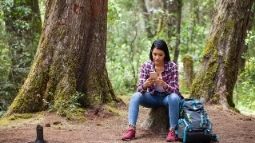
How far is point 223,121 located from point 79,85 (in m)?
2.96

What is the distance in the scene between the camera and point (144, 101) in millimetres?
7719

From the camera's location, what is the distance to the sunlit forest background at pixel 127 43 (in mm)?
11773

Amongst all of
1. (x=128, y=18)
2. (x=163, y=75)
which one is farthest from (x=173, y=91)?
(x=128, y=18)

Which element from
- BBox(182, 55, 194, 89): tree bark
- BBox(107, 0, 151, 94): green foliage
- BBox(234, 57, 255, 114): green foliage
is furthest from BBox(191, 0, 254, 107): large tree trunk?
BBox(182, 55, 194, 89): tree bark

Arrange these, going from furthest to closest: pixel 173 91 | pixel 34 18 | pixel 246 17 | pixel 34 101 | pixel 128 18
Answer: pixel 128 18
pixel 34 18
pixel 246 17
pixel 34 101
pixel 173 91

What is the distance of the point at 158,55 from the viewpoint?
303 inches

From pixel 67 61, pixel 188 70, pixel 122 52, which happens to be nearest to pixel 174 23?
pixel 122 52

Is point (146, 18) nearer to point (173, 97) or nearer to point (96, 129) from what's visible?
point (96, 129)

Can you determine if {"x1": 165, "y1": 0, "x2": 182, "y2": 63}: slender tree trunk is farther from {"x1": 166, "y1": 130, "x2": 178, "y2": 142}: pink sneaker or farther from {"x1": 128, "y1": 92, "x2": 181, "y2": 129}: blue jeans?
{"x1": 166, "y1": 130, "x2": 178, "y2": 142}: pink sneaker

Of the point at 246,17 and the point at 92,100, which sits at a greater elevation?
the point at 246,17

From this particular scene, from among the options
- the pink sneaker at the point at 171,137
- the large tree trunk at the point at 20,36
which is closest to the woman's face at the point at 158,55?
the pink sneaker at the point at 171,137

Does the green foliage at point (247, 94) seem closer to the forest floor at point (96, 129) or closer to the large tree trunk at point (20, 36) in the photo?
the forest floor at point (96, 129)

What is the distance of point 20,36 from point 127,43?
31.4 feet

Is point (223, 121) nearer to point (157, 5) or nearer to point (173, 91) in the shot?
point (173, 91)
